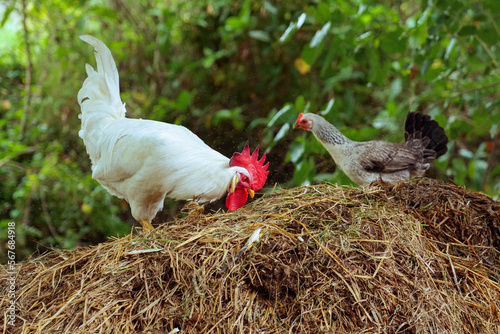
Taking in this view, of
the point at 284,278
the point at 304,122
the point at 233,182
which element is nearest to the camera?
the point at 284,278

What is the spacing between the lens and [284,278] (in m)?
1.42

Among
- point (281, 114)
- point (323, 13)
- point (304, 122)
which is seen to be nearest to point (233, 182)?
point (281, 114)

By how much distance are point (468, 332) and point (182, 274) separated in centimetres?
108

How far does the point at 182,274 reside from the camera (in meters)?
1.46

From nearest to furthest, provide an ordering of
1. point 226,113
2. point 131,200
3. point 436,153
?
1. point 131,200
2. point 436,153
3. point 226,113

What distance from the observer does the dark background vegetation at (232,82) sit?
3.32 metres

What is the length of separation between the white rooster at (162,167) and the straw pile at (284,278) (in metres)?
0.32

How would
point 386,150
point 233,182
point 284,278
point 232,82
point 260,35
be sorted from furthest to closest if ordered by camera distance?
point 232,82
point 260,35
point 386,150
point 233,182
point 284,278

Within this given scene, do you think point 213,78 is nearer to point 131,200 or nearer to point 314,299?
point 131,200

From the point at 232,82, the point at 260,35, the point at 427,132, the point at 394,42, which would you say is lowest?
the point at 232,82

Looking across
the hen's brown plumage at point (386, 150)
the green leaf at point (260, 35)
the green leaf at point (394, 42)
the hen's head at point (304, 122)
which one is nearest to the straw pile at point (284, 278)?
the hen's brown plumage at point (386, 150)

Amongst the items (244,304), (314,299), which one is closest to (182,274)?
(244,304)

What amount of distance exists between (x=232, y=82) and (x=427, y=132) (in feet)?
10.2

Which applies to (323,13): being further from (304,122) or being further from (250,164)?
(250,164)
